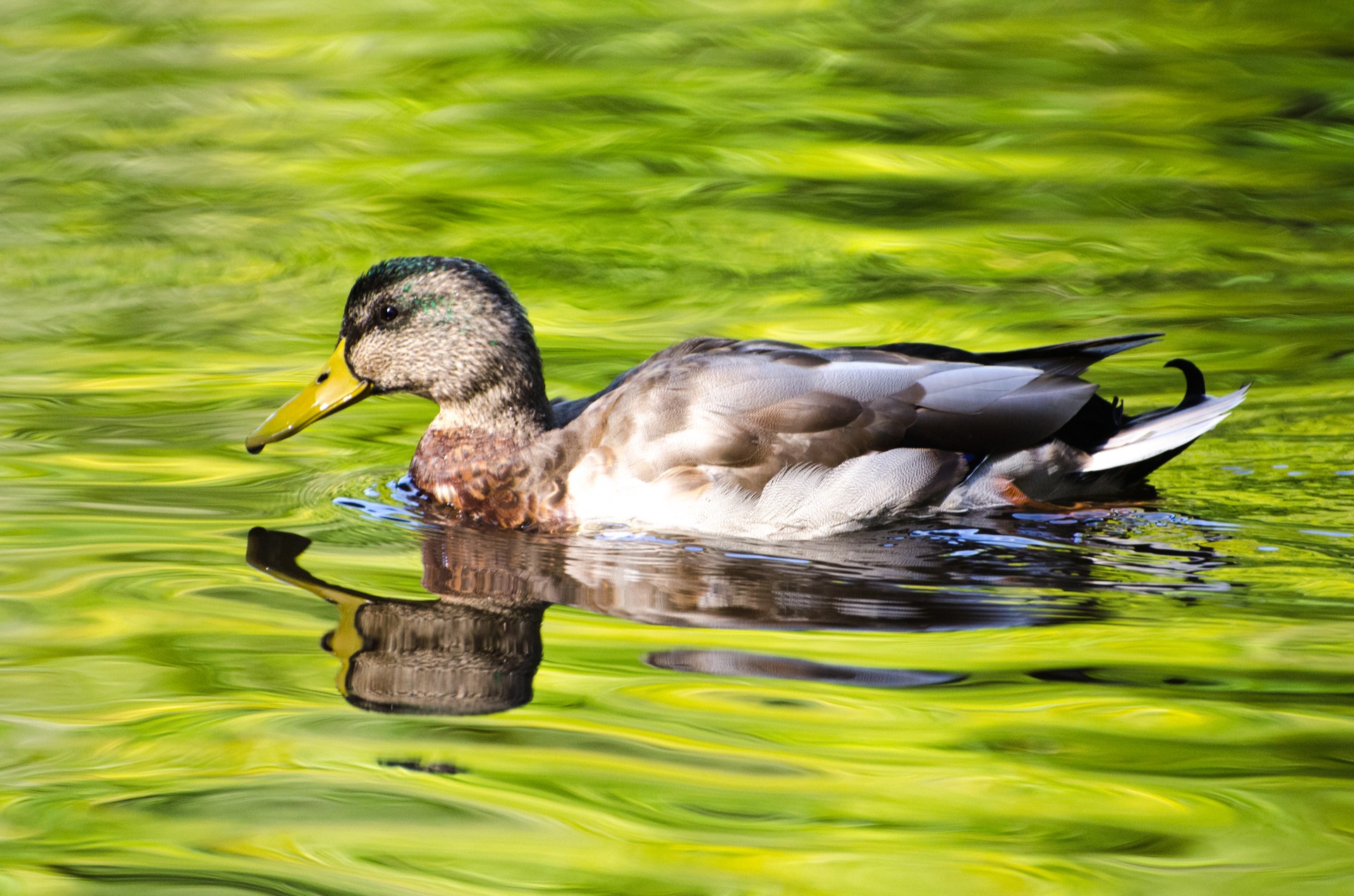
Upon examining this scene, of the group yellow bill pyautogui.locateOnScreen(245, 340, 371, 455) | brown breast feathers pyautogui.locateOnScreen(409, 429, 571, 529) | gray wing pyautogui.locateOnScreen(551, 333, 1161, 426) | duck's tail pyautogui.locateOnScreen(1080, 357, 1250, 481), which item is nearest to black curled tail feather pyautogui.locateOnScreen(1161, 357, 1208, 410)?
duck's tail pyautogui.locateOnScreen(1080, 357, 1250, 481)

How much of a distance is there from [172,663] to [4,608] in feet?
2.60

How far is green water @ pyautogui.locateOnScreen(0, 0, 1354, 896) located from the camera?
151 inches

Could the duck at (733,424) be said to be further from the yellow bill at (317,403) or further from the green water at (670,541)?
the green water at (670,541)

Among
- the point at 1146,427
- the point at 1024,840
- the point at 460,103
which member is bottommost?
the point at 1024,840

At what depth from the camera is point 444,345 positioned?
6531 mm

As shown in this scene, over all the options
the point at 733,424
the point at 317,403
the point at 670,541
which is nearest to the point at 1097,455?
the point at 733,424

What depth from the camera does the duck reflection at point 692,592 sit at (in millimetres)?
4613

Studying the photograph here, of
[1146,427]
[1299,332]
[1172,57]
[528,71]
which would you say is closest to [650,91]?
[528,71]

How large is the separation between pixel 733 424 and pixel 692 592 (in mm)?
816

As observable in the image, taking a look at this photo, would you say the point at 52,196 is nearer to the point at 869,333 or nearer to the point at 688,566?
the point at 869,333

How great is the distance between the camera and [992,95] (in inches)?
486

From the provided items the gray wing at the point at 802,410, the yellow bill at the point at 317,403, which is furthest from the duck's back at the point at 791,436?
the yellow bill at the point at 317,403

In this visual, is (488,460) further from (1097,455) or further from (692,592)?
(1097,455)

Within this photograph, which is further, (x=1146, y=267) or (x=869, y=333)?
(x=1146, y=267)
